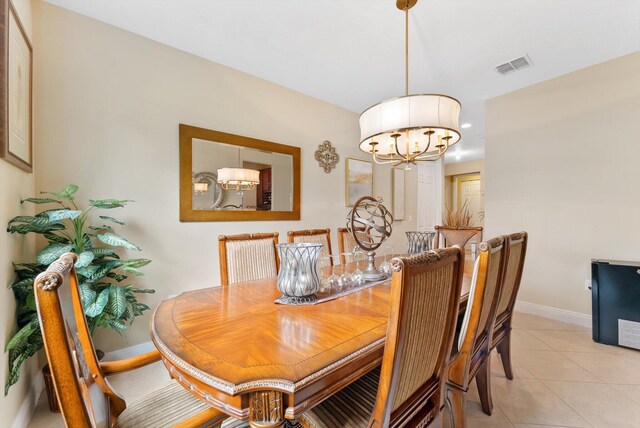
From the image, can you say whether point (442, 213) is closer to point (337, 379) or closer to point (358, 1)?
point (358, 1)

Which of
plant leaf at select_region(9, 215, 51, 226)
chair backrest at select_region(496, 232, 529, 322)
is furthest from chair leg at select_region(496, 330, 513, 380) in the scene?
plant leaf at select_region(9, 215, 51, 226)

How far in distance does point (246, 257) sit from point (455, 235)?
6.51 ft

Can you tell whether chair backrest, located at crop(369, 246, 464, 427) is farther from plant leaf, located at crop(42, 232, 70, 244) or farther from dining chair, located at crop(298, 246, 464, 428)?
plant leaf, located at crop(42, 232, 70, 244)

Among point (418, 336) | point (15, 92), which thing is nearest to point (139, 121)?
point (15, 92)

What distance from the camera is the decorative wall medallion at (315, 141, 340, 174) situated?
365 centimetres

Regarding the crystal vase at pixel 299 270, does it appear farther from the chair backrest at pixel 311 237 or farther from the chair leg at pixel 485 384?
the chair leg at pixel 485 384

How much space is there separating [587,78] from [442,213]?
3.35 metres

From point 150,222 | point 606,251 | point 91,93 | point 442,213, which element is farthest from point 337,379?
point 442,213

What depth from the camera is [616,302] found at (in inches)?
95.6

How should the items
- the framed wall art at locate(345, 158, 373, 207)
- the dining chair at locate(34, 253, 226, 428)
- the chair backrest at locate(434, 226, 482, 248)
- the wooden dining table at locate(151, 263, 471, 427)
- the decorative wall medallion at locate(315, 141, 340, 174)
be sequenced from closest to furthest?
the dining chair at locate(34, 253, 226, 428) < the wooden dining table at locate(151, 263, 471, 427) < the chair backrest at locate(434, 226, 482, 248) < the decorative wall medallion at locate(315, 141, 340, 174) < the framed wall art at locate(345, 158, 373, 207)

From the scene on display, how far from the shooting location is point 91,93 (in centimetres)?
213

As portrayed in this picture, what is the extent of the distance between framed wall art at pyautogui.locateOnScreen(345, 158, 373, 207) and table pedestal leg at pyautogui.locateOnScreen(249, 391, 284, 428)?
3366mm

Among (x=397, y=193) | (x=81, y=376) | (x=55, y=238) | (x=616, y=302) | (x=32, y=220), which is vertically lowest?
(x=616, y=302)

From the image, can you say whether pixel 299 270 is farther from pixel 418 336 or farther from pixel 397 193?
pixel 397 193
